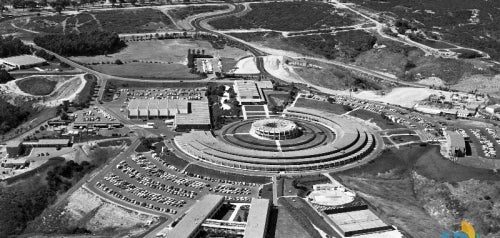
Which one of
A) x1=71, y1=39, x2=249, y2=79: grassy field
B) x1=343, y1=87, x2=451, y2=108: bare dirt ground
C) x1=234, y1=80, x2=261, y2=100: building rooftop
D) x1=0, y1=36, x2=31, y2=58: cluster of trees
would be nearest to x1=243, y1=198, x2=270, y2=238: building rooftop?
x1=234, y1=80, x2=261, y2=100: building rooftop

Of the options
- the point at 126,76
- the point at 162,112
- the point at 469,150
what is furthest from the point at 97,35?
the point at 469,150

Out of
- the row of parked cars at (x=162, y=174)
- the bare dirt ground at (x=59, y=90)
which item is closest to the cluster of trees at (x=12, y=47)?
the bare dirt ground at (x=59, y=90)

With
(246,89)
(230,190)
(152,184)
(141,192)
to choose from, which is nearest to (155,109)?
(246,89)

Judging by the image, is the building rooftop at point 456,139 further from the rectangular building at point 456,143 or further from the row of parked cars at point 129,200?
the row of parked cars at point 129,200

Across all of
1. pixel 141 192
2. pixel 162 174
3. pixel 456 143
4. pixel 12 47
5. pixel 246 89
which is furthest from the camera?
pixel 12 47

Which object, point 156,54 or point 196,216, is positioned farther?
point 156,54

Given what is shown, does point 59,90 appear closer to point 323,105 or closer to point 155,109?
point 155,109
